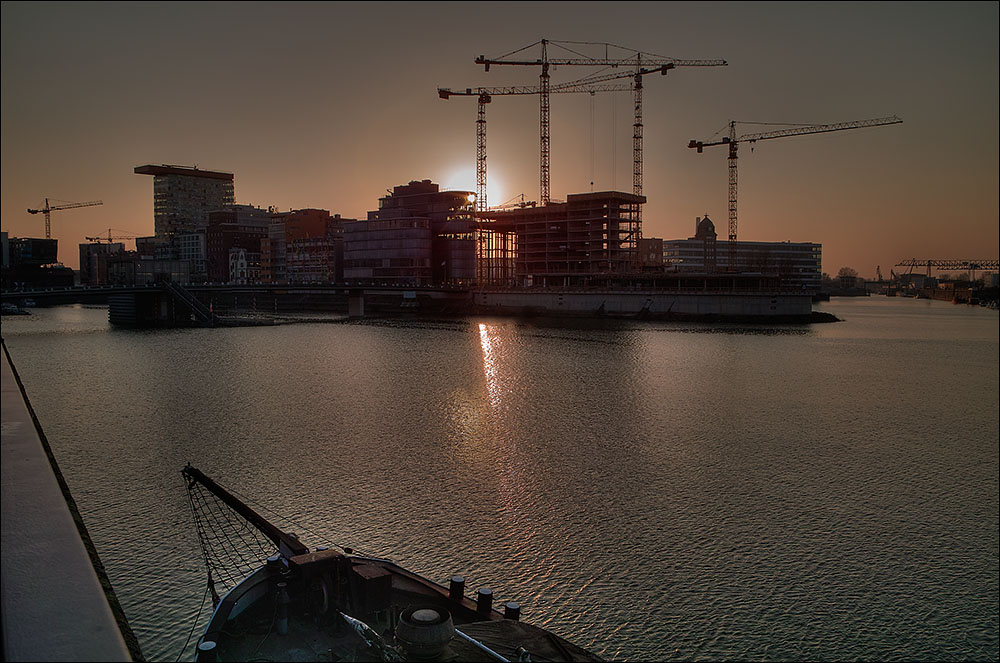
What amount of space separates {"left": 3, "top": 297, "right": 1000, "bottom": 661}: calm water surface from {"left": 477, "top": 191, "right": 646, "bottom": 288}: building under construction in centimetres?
7019

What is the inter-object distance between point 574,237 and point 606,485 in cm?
9988

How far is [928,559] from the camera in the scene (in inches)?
610

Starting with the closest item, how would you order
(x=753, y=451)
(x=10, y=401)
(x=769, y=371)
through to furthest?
(x=10, y=401)
(x=753, y=451)
(x=769, y=371)

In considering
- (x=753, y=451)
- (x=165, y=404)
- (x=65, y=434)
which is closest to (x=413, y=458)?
(x=753, y=451)

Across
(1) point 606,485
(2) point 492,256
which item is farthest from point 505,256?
(1) point 606,485

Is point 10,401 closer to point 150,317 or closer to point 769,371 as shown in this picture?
point 769,371

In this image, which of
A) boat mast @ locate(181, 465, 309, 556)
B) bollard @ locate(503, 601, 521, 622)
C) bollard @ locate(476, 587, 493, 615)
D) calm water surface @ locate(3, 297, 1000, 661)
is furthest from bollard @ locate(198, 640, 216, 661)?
bollard @ locate(503, 601, 521, 622)

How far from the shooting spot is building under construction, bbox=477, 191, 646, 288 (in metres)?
114

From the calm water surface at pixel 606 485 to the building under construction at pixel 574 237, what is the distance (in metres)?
70.2

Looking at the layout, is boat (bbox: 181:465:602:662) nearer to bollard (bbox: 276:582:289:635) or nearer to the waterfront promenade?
bollard (bbox: 276:582:289:635)

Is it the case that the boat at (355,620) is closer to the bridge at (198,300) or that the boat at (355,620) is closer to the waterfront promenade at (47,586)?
the waterfront promenade at (47,586)

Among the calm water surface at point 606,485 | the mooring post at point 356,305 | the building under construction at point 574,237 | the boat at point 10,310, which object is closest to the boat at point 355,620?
the calm water surface at point 606,485

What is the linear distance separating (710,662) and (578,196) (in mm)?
109083

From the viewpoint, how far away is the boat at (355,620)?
8781mm
